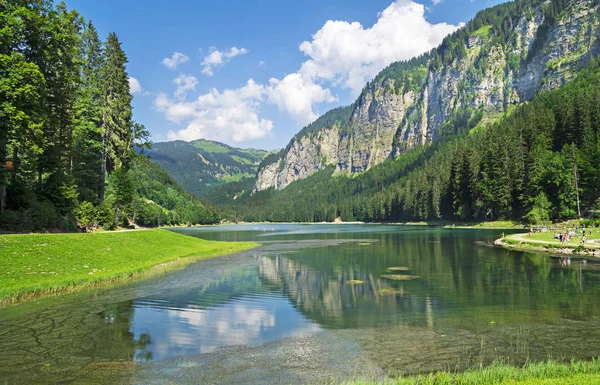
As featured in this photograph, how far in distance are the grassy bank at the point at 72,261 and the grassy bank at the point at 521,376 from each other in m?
28.3

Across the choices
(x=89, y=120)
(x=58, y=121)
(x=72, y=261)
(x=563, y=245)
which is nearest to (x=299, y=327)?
(x=72, y=261)

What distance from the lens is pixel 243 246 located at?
80.4 metres

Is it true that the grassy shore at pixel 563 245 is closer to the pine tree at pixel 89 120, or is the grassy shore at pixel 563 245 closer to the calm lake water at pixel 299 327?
the calm lake water at pixel 299 327

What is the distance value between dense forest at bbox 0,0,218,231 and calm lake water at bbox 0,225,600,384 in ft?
60.8

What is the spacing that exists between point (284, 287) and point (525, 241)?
157 feet

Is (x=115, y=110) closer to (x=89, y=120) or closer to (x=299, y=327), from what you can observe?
(x=89, y=120)

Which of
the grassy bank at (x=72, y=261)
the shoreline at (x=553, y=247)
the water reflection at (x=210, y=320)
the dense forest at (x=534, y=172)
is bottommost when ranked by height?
the water reflection at (x=210, y=320)

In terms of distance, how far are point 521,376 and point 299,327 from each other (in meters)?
11.6

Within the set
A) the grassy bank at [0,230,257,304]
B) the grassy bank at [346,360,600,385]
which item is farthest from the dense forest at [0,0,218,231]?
the grassy bank at [346,360,600,385]

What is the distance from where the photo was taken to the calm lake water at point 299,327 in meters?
14.9

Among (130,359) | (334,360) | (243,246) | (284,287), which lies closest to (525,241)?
(284,287)

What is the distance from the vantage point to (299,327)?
21.4m

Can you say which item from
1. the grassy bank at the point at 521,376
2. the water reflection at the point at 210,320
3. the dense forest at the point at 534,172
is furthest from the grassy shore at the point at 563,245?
the grassy bank at the point at 521,376

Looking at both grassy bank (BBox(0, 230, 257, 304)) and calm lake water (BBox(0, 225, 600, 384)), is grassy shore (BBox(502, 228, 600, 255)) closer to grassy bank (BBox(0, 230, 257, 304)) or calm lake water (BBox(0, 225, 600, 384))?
calm lake water (BBox(0, 225, 600, 384))
